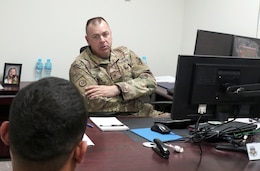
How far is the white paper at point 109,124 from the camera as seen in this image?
6.38ft

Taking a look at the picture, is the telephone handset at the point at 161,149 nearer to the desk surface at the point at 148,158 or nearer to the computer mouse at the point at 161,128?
the desk surface at the point at 148,158

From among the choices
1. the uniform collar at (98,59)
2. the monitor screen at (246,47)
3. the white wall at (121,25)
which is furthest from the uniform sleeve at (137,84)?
the white wall at (121,25)

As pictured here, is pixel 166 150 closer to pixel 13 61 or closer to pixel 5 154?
pixel 5 154

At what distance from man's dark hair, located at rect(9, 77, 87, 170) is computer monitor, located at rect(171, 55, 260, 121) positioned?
101cm

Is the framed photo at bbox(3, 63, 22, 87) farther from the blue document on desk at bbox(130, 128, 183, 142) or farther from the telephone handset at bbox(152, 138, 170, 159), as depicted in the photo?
the telephone handset at bbox(152, 138, 170, 159)

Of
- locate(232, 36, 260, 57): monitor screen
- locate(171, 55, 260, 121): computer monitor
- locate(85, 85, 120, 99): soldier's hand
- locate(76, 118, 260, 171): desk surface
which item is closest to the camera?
locate(76, 118, 260, 171): desk surface

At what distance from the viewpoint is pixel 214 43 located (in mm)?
2980

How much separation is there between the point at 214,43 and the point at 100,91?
1122mm

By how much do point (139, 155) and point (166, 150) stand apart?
0.12 metres

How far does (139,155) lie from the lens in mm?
1601

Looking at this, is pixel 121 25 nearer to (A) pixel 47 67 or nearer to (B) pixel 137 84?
(A) pixel 47 67

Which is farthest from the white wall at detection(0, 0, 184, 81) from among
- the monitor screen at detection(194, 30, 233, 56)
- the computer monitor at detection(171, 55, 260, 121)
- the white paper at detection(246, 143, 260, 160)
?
the white paper at detection(246, 143, 260, 160)

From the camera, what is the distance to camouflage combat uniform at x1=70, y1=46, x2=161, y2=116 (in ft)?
8.14

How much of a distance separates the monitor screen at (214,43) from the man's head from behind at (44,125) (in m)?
2.23
